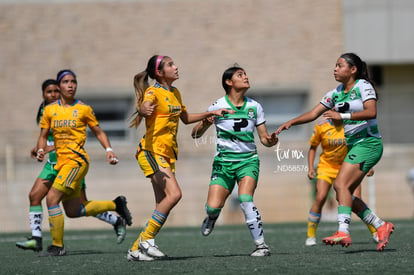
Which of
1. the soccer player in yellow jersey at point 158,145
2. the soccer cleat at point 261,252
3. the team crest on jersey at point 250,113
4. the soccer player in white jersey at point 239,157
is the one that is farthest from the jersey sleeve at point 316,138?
the soccer cleat at point 261,252

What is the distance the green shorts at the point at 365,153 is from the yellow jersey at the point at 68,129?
9.53 ft

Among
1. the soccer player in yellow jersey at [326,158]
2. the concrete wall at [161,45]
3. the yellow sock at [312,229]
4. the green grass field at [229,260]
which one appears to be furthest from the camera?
the concrete wall at [161,45]

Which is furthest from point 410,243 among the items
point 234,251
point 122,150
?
point 122,150

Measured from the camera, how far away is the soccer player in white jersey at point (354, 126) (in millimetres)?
8180

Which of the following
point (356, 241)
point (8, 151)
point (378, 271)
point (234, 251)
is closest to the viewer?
point (378, 271)

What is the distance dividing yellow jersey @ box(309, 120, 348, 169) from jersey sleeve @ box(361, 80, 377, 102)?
252 centimetres

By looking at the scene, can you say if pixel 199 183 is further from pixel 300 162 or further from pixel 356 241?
pixel 356 241

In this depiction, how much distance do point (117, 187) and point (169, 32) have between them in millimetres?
4867

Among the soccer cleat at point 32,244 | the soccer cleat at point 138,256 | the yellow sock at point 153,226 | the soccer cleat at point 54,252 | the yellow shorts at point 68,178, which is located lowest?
the soccer cleat at point 54,252

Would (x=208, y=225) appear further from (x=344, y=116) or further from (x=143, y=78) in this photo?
(x=344, y=116)

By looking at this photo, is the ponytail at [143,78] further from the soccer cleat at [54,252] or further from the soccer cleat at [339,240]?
the soccer cleat at [339,240]

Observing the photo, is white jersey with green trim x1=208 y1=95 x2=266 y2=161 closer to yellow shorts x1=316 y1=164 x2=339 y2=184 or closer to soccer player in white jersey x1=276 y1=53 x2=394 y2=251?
soccer player in white jersey x1=276 y1=53 x2=394 y2=251

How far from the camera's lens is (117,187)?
2044 centimetres

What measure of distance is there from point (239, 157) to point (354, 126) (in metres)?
1.19
